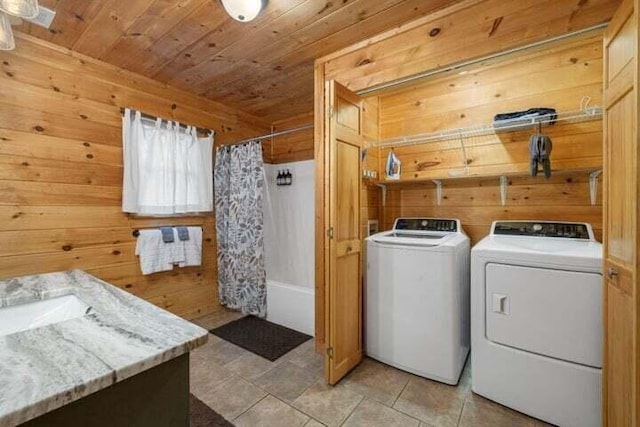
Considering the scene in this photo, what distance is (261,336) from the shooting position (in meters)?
2.59

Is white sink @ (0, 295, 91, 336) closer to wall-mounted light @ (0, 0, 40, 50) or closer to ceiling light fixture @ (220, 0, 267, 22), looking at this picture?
wall-mounted light @ (0, 0, 40, 50)

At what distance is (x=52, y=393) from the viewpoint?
596 millimetres

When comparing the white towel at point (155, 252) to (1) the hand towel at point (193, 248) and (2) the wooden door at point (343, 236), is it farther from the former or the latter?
(2) the wooden door at point (343, 236)

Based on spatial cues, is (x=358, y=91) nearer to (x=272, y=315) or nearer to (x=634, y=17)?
(x=634, y=17)

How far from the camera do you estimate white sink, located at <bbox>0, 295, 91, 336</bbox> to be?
122 centimetres

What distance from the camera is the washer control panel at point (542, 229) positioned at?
1902 millimetres

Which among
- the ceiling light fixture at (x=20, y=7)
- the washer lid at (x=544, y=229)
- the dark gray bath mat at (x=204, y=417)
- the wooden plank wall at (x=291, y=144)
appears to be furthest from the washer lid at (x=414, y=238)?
the ceiling light fixture at (x=20, y=7)

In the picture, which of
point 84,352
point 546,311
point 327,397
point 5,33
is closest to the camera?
point 84,352

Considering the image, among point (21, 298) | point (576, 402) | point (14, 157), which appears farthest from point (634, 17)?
point (14, 157)

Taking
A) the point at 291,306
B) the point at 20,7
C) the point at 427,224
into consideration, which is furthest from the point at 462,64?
the point at 291,306

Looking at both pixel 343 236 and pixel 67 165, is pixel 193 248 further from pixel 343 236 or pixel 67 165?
pixel 343 236

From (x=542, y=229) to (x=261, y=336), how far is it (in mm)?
2349

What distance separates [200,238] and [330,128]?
1.74 meters

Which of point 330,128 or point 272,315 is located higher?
point 330,128
